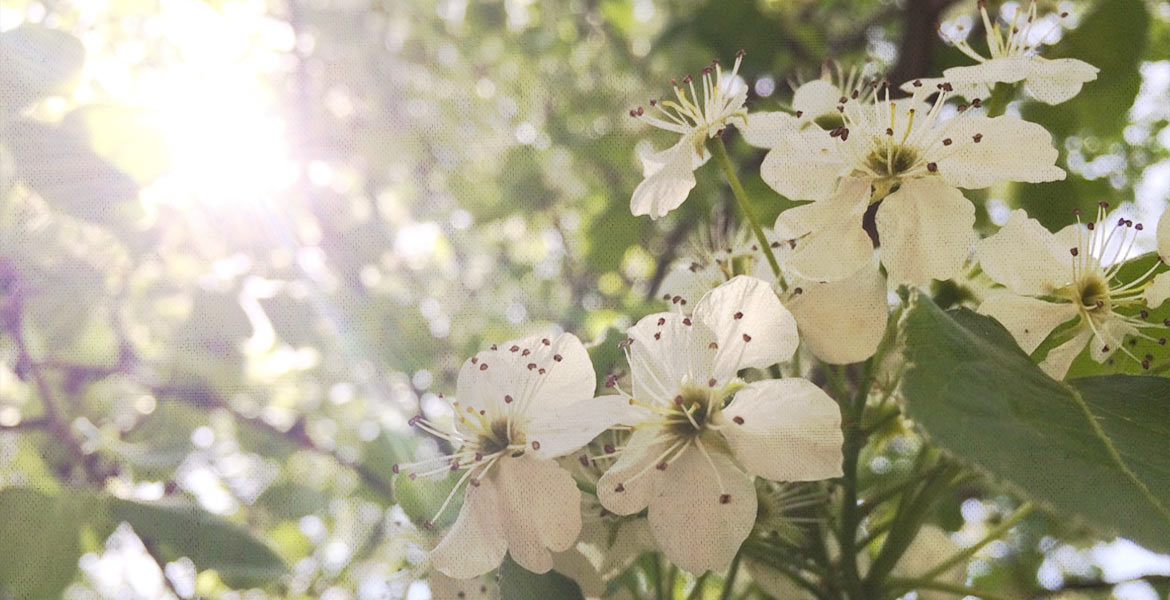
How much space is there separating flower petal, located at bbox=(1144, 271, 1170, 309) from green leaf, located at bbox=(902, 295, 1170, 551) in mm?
85

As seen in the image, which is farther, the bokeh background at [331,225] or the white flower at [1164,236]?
the bokeh background at [331,225]

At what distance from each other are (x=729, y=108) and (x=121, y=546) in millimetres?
1128

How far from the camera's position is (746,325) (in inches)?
23.2

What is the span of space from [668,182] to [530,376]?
0.68 ft

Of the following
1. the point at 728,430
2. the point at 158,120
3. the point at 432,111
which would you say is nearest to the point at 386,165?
the point at 432,111

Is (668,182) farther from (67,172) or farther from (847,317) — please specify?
(67,172)

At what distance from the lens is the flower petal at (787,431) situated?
54 cm

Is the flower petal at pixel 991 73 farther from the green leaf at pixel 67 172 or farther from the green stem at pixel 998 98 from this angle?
the green leaf at pixel 67 172

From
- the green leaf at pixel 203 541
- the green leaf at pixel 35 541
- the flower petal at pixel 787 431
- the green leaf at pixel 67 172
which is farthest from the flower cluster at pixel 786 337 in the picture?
the green leaf at pixel 67 172

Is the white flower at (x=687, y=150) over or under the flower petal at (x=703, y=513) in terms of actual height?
over

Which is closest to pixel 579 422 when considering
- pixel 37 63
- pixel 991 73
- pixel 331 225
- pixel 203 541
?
pixel 991 73

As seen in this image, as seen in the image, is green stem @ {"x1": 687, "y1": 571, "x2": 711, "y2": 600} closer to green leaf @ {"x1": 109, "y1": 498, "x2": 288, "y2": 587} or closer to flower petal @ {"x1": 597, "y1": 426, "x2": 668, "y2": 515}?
flower petal @ {"x1": 597, "y1": 426, "x2": 668, "y2": 515}

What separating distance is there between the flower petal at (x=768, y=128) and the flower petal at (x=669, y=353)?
0.49 ft

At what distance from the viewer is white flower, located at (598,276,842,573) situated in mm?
545
